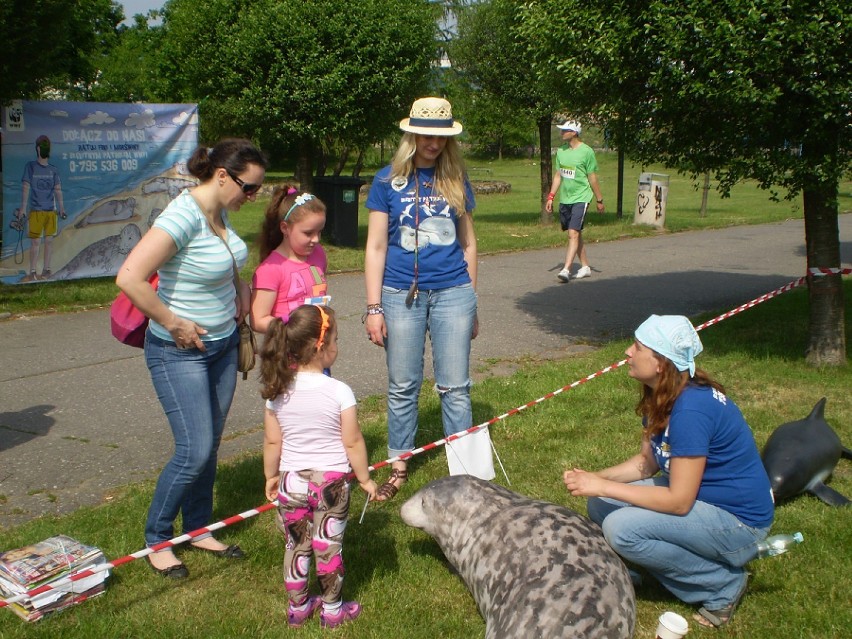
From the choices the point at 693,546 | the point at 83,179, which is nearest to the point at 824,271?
the point at 693,546

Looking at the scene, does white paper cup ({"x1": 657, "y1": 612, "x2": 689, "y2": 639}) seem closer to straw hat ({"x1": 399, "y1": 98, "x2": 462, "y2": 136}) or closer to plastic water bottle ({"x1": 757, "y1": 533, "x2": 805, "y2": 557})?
plastic water bottle ({"x1": 757, "y1": 533, "x2": 805, "y2": 557})

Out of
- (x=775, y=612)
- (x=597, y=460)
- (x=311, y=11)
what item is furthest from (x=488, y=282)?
(x=775, y=612)

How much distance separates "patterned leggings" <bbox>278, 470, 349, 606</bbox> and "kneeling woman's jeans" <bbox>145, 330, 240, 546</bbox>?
23.2 inches

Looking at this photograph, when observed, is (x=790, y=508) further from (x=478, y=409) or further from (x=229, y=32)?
(x=229, y=32)

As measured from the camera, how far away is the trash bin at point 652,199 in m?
17.7

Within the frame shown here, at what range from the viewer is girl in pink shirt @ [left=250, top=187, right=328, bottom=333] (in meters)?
4.42

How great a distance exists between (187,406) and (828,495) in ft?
11.7

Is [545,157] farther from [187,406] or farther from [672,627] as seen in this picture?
[672,627]

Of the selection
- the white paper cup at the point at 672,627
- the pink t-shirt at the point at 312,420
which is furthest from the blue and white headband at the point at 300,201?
the white paper cup at the point at 672,627

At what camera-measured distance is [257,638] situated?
3.67 meters

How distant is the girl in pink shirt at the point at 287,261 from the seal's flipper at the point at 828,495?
9.98ft

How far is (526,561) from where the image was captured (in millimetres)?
3496

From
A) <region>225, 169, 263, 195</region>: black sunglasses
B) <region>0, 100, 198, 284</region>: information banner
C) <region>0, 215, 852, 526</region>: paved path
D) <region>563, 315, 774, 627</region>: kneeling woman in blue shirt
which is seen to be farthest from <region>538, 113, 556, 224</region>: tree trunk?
<region>563, 315, 774, 627</region>: kneeling woman in blue shirt

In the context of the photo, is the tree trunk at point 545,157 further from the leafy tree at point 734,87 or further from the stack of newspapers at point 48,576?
the stack of newspapers at point 48,576
